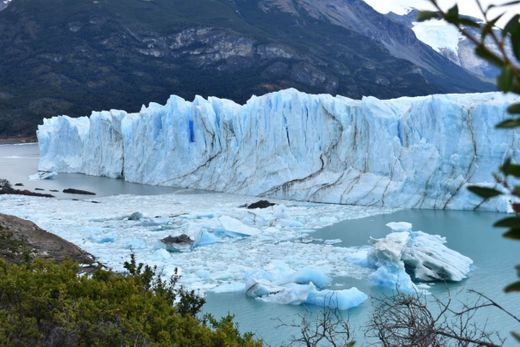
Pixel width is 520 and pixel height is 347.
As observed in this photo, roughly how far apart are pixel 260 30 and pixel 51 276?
2783 inches

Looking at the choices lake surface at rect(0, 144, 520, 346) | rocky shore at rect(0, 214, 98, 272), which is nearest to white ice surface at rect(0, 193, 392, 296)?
lake surface at rect(0, 144, 520, 346)

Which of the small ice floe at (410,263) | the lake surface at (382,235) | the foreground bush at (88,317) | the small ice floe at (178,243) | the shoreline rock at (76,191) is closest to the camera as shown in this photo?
the foreground bush at (88,317)

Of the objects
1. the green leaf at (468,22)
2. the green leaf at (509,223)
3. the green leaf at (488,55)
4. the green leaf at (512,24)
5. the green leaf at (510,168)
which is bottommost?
the green leaf at (509,223)

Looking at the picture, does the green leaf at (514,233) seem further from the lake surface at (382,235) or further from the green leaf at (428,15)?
the lake surface at (382,235)

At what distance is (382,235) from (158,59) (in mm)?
54893

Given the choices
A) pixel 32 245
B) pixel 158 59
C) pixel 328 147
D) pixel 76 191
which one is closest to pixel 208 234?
pixel 32 245

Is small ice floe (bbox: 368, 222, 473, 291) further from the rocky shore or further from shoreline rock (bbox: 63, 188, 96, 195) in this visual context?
shoreline rock (bbox: 63, 188, 96, 195)

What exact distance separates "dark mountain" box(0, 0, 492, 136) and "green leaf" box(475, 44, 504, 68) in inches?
1896

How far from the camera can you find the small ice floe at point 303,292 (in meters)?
7.02

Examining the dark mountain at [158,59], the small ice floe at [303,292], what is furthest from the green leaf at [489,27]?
the dark mountain at [158,59]

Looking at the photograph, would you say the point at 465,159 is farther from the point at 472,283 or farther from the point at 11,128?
the point at 11,128

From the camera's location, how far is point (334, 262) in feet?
30.5

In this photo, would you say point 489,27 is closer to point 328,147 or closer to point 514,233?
point 514,233

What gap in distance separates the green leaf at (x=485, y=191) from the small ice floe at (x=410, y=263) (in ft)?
24.2
